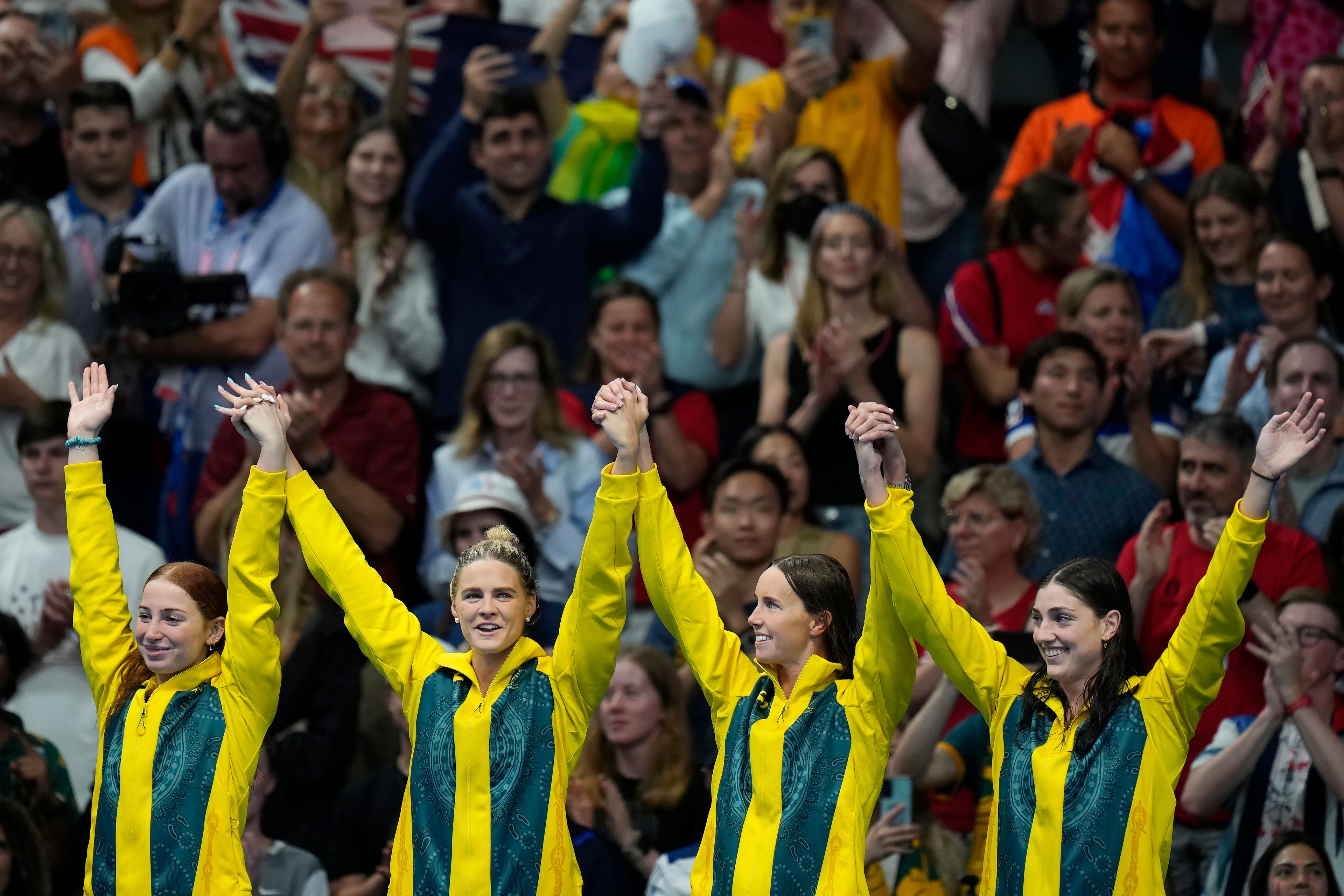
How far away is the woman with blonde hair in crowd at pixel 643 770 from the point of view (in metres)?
5.95

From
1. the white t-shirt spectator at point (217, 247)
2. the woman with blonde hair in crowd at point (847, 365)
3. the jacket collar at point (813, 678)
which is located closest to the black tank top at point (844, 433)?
the woman with blonde hair in crowd at point (847, 365)

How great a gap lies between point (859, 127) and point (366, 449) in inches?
104

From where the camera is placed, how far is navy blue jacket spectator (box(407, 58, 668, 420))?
7871 mm

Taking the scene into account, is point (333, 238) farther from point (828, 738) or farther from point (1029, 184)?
point (828, 738)

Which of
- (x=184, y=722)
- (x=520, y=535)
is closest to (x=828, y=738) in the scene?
(x=184, y=722)

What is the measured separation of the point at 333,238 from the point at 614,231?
43.5 inches

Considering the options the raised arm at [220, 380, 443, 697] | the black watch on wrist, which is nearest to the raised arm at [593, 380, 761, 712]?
the raised arm at [220, 380, 443, 697]

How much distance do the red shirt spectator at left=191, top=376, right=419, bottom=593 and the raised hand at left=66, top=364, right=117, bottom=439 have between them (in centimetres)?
183

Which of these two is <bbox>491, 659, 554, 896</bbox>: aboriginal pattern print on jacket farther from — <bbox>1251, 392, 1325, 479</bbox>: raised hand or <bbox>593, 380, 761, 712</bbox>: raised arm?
<bbox>1251, 392, 1325, 479</bbox>: raised hand

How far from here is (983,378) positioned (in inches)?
298

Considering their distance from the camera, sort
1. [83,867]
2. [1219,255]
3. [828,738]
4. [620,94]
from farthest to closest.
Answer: [620,94] < [1219,255] < [83,867] < [828,738]

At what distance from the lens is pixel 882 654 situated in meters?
4.89

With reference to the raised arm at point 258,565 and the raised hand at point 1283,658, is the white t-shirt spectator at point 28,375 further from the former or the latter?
the raised hand at point 1283,658

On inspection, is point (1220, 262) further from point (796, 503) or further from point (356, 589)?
point (356, 589)
